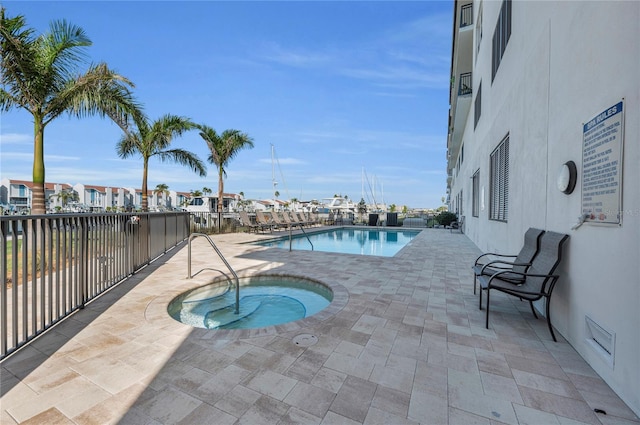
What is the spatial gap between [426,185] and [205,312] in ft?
155

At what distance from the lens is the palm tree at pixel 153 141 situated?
36.4 feet

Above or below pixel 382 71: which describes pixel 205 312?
below

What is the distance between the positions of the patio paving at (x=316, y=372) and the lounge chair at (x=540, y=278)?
0.42 metres

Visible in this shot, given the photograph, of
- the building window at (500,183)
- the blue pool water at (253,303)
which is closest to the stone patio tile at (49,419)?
the blue pool water at (253,303)

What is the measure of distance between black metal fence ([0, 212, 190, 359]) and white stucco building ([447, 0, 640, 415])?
14.5 ft

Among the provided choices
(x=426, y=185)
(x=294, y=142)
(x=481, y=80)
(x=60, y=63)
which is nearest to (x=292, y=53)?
(x=481, y=80)

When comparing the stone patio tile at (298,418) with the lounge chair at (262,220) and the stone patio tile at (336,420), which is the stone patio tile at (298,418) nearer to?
the stone patio tile at (336,420)

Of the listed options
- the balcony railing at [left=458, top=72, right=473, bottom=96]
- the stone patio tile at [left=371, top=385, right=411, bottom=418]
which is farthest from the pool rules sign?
A: the balcony railing at [left=458, top=72, right=473, bottom=96]

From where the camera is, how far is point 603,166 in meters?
2.21

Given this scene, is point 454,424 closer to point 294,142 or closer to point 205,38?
point 205,38

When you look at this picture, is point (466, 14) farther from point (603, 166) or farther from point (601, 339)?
point (601, 339)

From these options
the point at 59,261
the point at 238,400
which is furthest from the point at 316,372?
the point at 59,261

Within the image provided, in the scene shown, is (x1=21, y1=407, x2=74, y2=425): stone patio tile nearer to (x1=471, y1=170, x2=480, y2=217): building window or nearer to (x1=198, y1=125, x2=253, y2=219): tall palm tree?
(x1=471, y1=170, x2=480, y2=217): building window

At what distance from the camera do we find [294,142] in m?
34.8
